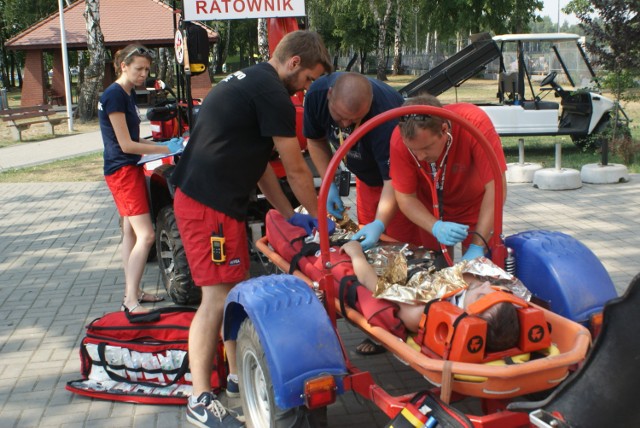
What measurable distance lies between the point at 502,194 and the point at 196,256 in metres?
1.58

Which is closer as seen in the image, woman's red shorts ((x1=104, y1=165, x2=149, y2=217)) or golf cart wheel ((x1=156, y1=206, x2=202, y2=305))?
woman's red shorts ((x1=104, y1=165, x2=149, y2=217))

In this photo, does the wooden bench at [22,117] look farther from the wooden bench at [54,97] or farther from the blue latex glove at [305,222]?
the blue latex glove at [305,222]

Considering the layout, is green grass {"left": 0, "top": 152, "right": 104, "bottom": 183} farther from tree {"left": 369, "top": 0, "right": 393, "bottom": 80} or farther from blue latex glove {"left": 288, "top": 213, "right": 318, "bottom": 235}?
tree {"left": 369, "top": 0, "right": 393, "bottom": 80}

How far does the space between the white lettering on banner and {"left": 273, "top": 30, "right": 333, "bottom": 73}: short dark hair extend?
300 centimetres

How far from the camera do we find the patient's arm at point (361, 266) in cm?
334

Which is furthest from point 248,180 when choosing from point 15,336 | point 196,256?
point 15,336

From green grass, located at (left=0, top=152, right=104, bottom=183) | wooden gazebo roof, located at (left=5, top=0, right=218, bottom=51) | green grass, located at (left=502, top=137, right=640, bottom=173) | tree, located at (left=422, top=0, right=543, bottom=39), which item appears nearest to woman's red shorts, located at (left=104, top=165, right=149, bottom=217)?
green grass, located at (left=0, top=152, right=104, bottom=183)

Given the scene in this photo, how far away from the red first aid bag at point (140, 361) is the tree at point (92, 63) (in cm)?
1760

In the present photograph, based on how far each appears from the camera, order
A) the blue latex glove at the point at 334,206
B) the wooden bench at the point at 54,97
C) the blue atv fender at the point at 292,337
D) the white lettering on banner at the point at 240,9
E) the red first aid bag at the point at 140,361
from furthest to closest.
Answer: the wooden bench at the point at 54,97, the white lettering on banner at the point at 240,9, the blue latex glove at the point at 334,206, the red first aid bag at the point at 140,361, the blue atv fender at the point at 292,337

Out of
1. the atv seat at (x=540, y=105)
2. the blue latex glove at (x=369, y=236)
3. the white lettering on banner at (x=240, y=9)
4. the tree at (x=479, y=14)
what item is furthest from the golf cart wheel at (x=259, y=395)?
the tree at (x=479, y=14)

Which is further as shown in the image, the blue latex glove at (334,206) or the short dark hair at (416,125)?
the blue latex glove at (334,206)

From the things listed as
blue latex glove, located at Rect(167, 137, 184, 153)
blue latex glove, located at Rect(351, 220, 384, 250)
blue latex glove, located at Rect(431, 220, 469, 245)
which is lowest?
blue latex glove, located at Rect(351, 220, 384, 250)

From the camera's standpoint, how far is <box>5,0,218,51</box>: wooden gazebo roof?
97.9 ft

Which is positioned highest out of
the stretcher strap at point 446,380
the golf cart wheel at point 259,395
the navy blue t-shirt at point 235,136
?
the navy blue t-shirt at point 235,136
